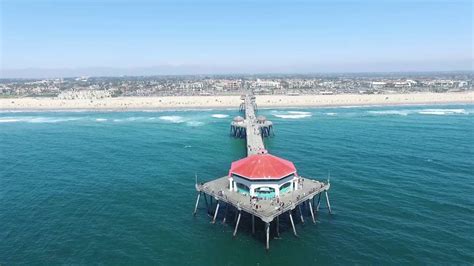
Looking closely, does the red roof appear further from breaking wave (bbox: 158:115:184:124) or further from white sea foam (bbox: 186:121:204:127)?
breaking wave (bbox: 158:115:184:124)

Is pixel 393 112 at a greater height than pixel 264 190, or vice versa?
pixel 393 112

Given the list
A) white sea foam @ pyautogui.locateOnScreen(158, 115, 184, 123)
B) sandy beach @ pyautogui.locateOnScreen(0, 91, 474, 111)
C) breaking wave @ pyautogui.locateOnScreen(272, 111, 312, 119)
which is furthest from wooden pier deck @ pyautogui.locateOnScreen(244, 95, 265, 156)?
sandy beach @ pyautogui.locateOnScreen(0, 91, 474, 111)

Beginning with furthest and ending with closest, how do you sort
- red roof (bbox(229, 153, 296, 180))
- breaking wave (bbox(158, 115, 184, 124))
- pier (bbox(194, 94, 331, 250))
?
1. breaking wave (bbox(158, 115, 184, 124))
2. red roof (bbox(229, 153, 296, 180))
3. pier (bbox(194, 94, 331, 250))

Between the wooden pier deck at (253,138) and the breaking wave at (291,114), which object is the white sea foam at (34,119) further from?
the breaking wave at (291,114)

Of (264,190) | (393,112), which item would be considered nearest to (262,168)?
(264,190)

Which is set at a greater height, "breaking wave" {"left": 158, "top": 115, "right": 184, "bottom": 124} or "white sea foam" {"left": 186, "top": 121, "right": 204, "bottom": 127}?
"breaking wave" {"left": 158, "top": 115, "right": 184, "bottom": 124}

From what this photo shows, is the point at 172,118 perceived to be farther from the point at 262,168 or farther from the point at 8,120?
the point at 262,168

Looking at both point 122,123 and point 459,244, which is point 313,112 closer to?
point 122,123

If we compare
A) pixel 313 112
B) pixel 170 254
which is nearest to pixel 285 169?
pixel 170 254
